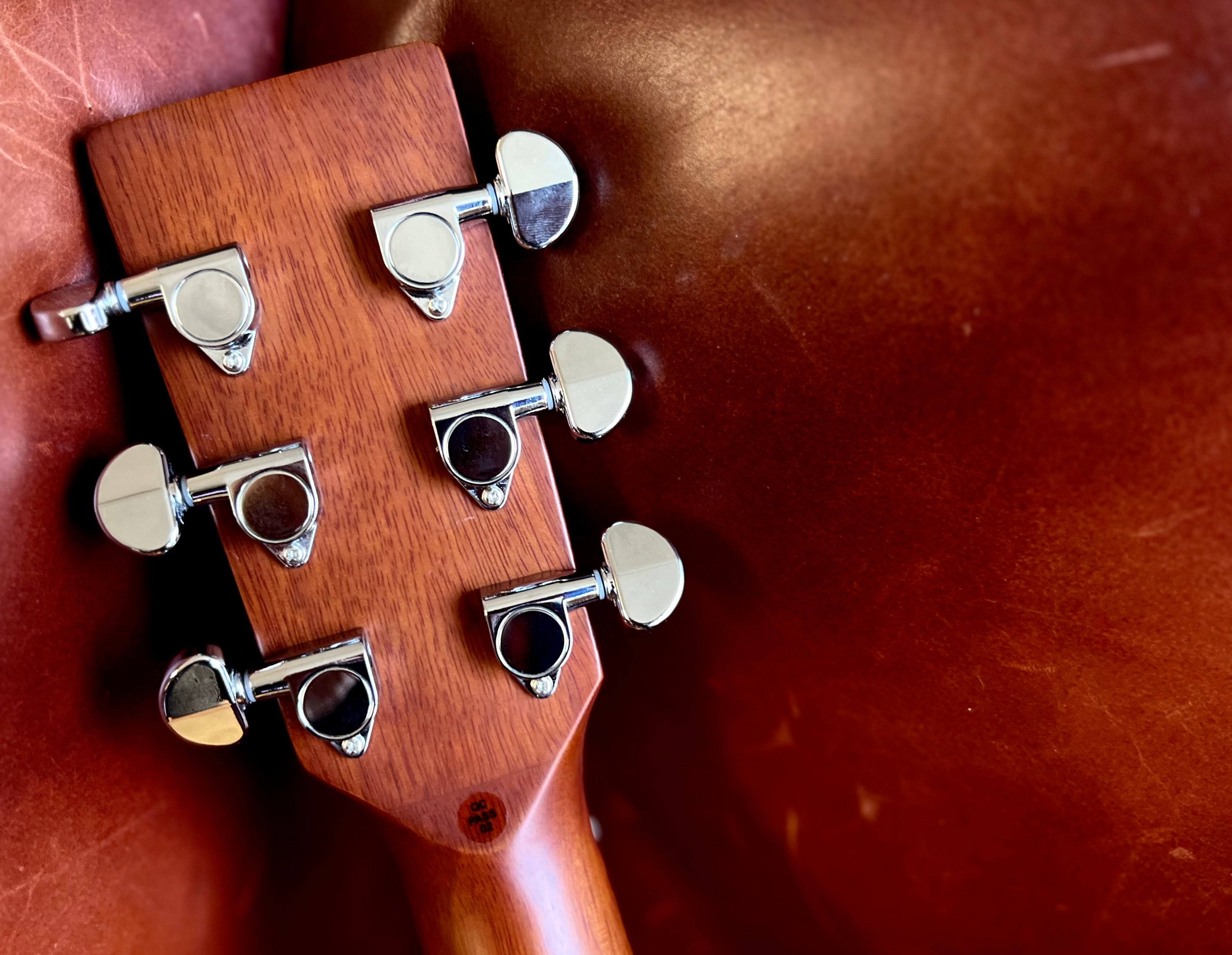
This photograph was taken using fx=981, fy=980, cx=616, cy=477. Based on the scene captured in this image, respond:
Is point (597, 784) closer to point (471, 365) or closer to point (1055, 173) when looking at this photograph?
point (471, 365)

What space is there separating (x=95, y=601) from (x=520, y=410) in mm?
207

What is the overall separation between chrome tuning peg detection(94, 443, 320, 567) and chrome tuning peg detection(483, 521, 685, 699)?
0.09m

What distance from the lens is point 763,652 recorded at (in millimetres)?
485

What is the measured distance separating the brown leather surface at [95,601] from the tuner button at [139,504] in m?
0.03

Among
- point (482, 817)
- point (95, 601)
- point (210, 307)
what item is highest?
point (210, 307)

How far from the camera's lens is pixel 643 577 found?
426mm

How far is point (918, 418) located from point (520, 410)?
16 centimetres

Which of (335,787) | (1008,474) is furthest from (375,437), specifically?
(1008,474)

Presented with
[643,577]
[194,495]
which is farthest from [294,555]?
[643,577]

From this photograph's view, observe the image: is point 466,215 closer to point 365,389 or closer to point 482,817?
point 365,389

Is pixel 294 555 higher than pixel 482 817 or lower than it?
Answer: higher

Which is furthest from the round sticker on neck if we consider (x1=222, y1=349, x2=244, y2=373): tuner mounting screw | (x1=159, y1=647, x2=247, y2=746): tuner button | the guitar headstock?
(x1=222, y1=349, x2=244, y2=373): tuner mounting screw

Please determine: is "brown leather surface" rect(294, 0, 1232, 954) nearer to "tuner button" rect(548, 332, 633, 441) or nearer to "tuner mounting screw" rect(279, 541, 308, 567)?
"tuner button" rect(548, 332, 633, 441)

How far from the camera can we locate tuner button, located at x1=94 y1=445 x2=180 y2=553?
39 centimetres
